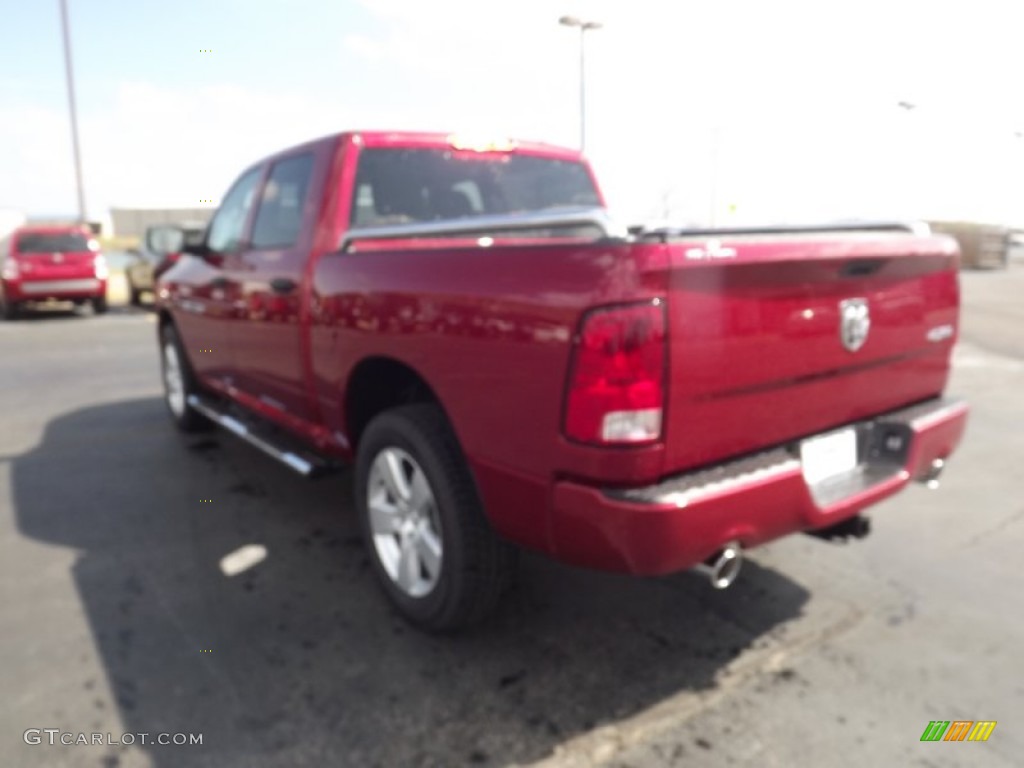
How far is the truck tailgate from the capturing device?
2158 mm

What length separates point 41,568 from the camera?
3.59 metres

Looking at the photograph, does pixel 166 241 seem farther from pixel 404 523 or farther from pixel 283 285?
pixel 404 523

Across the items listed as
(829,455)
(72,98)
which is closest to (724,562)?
(829,455)

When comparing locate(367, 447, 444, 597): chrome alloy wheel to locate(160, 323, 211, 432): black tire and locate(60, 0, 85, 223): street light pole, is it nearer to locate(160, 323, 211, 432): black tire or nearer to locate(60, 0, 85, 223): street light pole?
locate(160, 323, 211, 432): black tire

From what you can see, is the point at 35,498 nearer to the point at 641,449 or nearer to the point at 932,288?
the point at 641,449

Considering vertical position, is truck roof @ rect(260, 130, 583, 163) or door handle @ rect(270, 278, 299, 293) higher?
truck roof @ rect(260, 130, 583, 163)

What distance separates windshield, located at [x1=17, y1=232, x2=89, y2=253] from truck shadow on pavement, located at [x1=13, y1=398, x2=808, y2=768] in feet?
39.6

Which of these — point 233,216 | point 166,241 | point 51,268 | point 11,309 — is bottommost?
point 11,309

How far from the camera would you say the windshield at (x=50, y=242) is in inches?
566

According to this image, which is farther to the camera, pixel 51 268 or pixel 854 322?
pixel 51 268

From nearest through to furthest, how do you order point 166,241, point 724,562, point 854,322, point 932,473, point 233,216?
point 724,562
point 854,322
point 932,473
point 233,216
point 166,241

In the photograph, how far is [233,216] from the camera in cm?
478

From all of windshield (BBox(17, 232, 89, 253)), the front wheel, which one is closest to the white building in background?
the front wheel

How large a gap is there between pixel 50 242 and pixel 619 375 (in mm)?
15430
